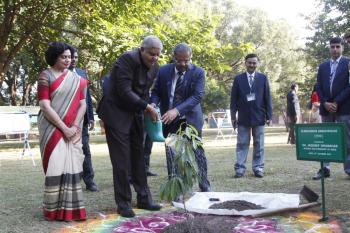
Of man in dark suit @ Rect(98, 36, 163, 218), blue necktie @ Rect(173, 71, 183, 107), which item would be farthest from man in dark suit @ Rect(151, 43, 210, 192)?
man in dark suit @ Rect(98, 36, 163, 218)

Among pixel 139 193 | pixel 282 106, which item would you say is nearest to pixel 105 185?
pixel 139 193

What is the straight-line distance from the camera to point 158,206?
507 centimetres

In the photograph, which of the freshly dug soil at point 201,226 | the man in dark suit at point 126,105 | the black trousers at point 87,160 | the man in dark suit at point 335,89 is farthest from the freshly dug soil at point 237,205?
the man in dark suit at point 335,89

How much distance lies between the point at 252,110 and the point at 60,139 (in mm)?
3957

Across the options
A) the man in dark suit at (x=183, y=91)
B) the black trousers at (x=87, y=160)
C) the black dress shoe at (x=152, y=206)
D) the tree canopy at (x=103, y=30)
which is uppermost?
the tree canopy at (x=103, y=30)

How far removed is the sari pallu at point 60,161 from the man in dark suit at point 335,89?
12.8ft

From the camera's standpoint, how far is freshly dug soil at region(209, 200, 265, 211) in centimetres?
474

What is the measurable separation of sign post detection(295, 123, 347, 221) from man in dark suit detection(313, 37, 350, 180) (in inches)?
95.4

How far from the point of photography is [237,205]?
4.81 meters

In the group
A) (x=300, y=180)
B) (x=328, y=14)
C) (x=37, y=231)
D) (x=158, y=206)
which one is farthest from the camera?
(x=328, y=14)

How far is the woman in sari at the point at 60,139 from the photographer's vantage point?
15.3 feet

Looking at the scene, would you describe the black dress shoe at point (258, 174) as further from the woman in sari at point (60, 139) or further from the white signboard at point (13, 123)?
the white signboard at point (13, 123)

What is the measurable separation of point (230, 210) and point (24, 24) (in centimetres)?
1518

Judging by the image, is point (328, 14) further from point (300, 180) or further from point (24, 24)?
point (300, 180)
